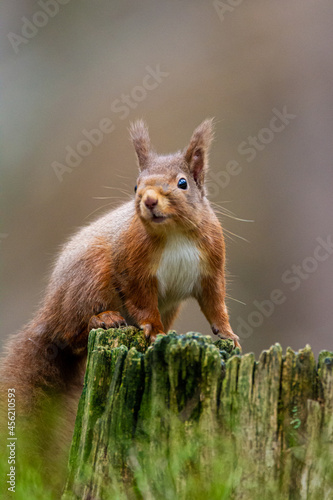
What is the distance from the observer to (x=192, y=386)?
5.33 ft

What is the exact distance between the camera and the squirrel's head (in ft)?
7.86

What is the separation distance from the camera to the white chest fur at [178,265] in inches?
101

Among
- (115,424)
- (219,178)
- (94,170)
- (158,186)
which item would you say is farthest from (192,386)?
(94,170)

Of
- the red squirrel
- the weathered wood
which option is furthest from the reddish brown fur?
the weathered wood

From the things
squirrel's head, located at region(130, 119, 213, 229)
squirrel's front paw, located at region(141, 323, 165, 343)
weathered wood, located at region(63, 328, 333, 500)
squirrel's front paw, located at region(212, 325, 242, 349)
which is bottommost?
weathered wood, located at region(63, 328, 333, 500)

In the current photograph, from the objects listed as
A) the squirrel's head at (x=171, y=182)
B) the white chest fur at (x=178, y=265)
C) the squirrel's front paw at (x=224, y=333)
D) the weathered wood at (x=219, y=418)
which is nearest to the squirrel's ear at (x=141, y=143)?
the squirrel's head at (x=171, y=182)

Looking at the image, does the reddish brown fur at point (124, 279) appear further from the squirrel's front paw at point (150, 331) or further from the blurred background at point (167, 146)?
the blurred background at point (167, 146)

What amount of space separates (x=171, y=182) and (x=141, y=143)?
34 centimetres

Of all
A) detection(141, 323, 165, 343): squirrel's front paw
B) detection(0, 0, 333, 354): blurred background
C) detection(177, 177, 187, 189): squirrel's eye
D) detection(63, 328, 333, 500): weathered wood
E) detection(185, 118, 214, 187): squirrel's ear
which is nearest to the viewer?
detection(63, 328, 333, 500): weathered wood

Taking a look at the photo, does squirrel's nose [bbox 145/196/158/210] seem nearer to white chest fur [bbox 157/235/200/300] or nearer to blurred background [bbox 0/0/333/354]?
white chest fur [bbox 157/235/200/300]

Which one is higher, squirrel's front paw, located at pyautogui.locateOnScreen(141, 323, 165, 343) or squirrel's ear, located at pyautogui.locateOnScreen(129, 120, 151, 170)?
squirrel's ear, located at pyautogui.locateOnScreen(129, 120, 151, 170)

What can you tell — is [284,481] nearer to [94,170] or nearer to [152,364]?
[152,364]

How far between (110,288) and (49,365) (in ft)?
1.66

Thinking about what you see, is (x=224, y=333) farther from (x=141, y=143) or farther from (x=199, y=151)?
(x=141, y=143)
